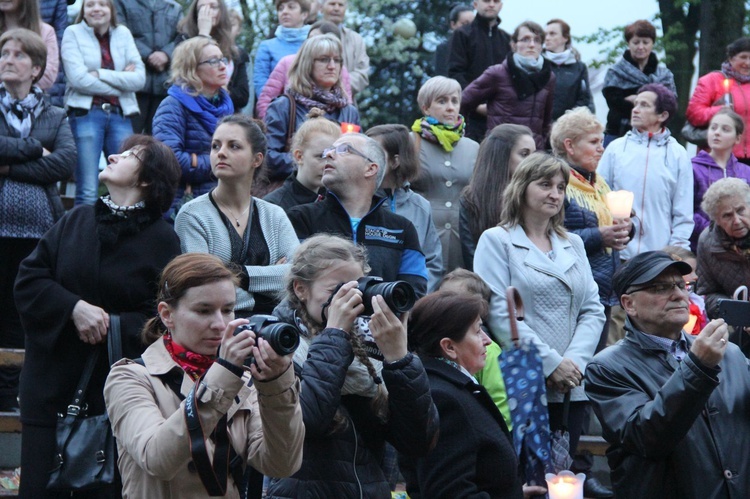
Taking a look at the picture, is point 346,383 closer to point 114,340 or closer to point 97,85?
point 114,340

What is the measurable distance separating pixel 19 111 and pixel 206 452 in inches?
169

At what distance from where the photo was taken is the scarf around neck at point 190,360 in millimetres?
3920

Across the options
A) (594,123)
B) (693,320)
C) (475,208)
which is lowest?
(693,320)

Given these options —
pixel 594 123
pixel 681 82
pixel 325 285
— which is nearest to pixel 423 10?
pixel 681 82

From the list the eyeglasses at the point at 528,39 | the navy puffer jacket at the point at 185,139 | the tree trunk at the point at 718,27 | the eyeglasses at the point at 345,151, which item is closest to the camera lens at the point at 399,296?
the eyeglasses at the point at 345,151

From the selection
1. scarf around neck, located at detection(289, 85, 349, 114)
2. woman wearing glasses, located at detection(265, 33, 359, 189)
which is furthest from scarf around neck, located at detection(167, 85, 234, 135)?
scarf around neck, located at detection(289, 85, 349, 114)

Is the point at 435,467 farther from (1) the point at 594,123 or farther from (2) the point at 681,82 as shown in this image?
(2) the point at 681,82

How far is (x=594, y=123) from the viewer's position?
302 inches

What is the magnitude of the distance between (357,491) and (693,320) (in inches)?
146

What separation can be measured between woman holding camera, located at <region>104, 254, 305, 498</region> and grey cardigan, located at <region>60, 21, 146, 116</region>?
Result: 494 centimetres

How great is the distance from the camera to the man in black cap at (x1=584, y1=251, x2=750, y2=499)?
4.39 metres

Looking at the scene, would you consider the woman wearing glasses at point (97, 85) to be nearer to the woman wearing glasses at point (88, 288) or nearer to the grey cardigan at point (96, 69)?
the grey cardigan at point (96, 69)

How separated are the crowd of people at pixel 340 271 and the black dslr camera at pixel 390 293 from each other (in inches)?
0.4

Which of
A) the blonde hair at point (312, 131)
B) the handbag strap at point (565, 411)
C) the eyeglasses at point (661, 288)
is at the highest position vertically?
the blonde hair at point (312, 131)
